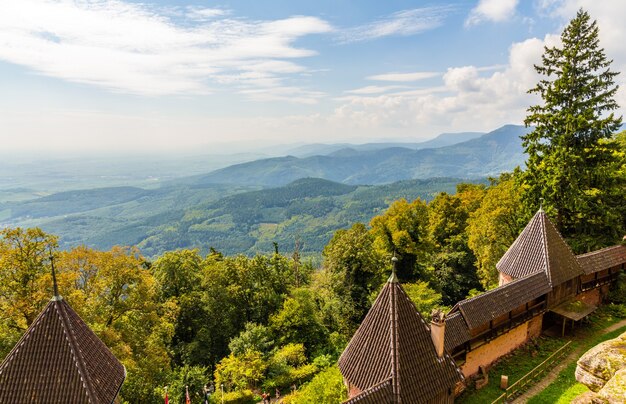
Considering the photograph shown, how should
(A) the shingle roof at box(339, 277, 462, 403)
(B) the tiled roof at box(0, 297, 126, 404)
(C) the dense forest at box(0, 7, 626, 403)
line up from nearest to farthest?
(B) the tiled roof at box(0, 297, 126, 404)
(A) the shingle roof at box(339, 277, 462, 403)
(C) the dense forest at box(0, 7, 626, 403)

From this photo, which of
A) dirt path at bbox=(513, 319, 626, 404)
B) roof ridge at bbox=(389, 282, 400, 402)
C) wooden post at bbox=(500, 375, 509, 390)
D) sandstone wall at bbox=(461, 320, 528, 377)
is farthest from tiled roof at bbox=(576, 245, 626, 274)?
roof ridge at bbox=(389, 282, 400, 402)

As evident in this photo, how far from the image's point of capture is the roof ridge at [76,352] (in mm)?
13103

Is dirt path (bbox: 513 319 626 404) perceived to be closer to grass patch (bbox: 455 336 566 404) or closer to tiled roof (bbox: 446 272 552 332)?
grass patch (bbox: 455 336 566 404)

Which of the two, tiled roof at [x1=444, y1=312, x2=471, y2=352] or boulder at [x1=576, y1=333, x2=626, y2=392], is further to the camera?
tiled roof at [x1=444, y1=312, x2=471, y2=352]

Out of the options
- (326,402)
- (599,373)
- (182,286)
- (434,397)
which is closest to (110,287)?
(182,286)


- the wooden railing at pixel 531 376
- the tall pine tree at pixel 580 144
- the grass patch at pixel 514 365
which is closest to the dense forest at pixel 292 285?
the tall pine tree at pixel 580 144

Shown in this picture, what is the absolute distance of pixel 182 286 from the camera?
41125 millimetres

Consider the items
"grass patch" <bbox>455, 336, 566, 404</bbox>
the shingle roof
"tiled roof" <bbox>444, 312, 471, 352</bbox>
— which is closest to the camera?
the shingle roof

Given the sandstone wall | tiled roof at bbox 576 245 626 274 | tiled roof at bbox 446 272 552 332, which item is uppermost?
tiled roof at bbox 576 245 626 274

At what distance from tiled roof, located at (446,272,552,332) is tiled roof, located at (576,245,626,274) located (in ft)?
14.9

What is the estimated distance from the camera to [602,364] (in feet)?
39.0

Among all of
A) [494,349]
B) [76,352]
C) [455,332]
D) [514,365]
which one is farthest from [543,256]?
[76,352]

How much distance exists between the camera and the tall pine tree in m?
26.1

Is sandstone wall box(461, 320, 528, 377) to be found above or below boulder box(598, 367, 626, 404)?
below
